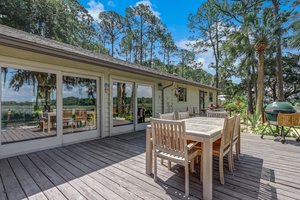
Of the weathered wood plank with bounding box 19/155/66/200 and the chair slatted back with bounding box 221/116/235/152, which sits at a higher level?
the chair slatted back with bounding box 221/116/235/152

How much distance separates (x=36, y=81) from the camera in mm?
4273

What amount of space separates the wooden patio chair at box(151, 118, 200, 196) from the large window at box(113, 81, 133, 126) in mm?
3778

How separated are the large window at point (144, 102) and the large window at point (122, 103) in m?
0.45

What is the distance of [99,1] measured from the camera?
15578mm

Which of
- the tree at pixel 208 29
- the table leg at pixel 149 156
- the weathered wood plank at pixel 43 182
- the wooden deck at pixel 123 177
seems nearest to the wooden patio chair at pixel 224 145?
the wooden deck at pixel 123 177

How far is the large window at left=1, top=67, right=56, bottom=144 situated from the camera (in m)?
3.83

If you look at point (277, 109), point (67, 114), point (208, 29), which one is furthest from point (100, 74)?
point (208, 29)

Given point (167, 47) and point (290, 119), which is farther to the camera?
point (167, 47)

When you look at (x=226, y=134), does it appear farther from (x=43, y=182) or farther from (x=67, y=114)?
(x=67, y=114)

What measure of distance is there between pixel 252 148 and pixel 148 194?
343 centimetres

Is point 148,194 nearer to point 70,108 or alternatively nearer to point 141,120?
point 70,108

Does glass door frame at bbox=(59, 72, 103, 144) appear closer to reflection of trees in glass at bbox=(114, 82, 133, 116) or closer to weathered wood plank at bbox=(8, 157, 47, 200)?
reflection of trees in glass at bbox=(114, 82, 133, 116)

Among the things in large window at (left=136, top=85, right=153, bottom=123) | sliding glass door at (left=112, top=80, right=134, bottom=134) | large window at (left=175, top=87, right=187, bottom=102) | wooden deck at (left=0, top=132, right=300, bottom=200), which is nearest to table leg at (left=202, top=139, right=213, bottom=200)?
wooden deck at (left=0, top=132, right=300, bottom=200)

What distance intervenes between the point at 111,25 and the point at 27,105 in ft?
57.7
